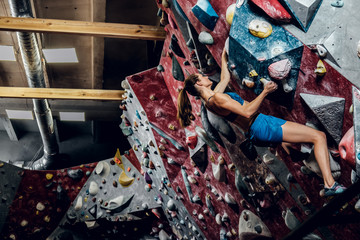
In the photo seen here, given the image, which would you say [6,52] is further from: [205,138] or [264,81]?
[264,81]

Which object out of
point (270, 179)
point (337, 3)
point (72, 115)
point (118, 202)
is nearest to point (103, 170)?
point (118, 202)

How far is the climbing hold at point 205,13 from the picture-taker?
2.34 m

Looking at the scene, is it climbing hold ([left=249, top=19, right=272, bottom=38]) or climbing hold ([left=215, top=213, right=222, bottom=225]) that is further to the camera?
climbing hold ([left=215, top=213, right=222, bottom=225])

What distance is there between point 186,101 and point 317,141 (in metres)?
1.24

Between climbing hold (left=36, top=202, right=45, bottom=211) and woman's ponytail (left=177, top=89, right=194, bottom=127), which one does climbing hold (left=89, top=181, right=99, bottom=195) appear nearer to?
climbing hold (left=36, top=202, right=45, bottom=211)

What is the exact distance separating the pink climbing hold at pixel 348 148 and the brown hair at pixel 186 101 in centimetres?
108

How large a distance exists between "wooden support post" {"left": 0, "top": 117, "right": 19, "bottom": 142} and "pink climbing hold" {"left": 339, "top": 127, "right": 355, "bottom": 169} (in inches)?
278

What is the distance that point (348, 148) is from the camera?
5.40 ft

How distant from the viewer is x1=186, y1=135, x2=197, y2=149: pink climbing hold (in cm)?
338

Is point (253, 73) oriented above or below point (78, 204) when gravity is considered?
above

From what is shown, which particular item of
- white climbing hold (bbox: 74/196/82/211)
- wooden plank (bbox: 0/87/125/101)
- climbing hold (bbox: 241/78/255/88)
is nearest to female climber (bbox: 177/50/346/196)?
climbing hold (bbox: 241/78/255/88)

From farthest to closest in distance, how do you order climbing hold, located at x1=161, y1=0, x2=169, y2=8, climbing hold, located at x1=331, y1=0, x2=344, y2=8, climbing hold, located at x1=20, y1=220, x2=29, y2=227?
climbing hold, located at x1=20, y1=220, x2=29, y2=227
climbing hold, located at x1=161, y1=0, x2=169, y2=8
climbing hold, located at x1=331, y1=0, x2=344, y2=8

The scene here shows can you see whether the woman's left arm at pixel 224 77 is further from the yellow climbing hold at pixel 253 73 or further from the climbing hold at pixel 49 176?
the climbing hold at pixel 49 176

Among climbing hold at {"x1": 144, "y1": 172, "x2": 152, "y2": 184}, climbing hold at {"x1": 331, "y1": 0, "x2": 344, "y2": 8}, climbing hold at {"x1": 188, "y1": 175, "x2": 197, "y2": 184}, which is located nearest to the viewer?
climbing hold at {"x1": 331, "y1": 0, "x2": 344, "y2": 8}
